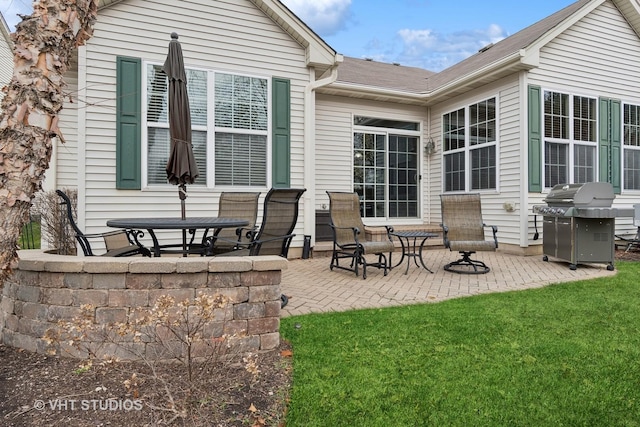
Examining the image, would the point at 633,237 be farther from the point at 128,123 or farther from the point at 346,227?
the point at 128,123

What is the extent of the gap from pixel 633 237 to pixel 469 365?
7.67 m

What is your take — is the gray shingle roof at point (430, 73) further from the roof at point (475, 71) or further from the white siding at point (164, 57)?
the white siding at point (164, 57)

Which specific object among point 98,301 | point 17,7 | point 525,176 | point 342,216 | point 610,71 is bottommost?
point 98,301

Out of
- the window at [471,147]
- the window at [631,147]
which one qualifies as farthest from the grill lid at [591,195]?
the window at [631,147]

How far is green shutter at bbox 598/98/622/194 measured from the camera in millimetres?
7703

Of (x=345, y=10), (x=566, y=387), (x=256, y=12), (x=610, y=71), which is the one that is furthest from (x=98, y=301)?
(x=345, y=10)

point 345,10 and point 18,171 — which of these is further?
point 345,10

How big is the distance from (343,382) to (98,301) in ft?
5.13

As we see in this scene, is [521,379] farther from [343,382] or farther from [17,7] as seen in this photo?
[17,7]

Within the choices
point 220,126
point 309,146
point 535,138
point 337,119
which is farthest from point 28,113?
point 535,138

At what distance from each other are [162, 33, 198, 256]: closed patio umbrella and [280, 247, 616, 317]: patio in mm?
1570

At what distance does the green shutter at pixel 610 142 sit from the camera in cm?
770

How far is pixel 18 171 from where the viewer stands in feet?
6.33

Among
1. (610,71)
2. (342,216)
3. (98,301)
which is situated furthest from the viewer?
(610,71)
